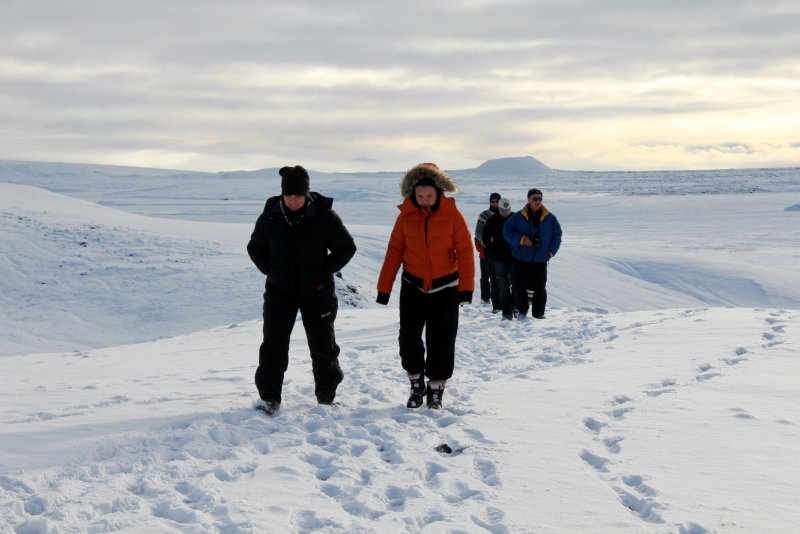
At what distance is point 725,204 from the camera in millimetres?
46969

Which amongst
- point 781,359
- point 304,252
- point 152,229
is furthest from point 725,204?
point 304,252

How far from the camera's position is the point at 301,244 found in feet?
15.9

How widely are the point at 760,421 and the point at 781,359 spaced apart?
247 centimetres

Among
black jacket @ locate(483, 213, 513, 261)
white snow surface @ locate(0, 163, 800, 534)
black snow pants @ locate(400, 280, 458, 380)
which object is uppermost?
black jacket @ locate(483, 213, 513, 261)

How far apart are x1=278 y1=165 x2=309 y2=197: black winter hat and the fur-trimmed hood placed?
74cm

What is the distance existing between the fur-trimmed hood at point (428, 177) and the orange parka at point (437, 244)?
0.22ft

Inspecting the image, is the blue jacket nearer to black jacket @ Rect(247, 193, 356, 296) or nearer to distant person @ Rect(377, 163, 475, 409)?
distant person @ Rect(377, 163, 475, 409)

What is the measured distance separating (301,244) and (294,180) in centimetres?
44

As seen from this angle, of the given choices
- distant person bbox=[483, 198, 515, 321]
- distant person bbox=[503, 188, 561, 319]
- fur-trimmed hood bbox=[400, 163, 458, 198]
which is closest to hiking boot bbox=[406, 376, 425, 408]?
fur-trimmed hood bbox=[400, 163, 458, 198]

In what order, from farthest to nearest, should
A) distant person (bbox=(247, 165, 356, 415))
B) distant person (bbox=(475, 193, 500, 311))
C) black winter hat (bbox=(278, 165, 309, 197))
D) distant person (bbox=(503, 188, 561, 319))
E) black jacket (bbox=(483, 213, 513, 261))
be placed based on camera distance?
distant person (bbox=(475, 193, 500, 311)) < black jacket (bbox=(483, 213, 513, 261)) < distant person (bbox=(503, 188, 561, 319)) < distant person (bbox=(247, 165, 356, 415)) < black winter hat (bbox=(278, 165, 309, 197))

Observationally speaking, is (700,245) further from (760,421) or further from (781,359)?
(760,421)

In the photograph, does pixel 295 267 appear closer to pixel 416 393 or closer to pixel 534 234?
pixel 416 393

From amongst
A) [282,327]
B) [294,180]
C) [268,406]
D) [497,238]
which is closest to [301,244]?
[294,180]

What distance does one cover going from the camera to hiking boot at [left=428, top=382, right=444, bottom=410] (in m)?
5.29
